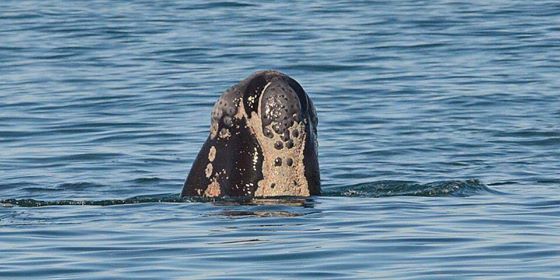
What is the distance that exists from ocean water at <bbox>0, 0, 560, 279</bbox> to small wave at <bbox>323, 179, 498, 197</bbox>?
0.03m

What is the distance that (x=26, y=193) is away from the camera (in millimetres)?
15945

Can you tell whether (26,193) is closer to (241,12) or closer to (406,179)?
(406,179)

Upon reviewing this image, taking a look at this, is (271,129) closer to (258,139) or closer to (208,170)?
(258,139)

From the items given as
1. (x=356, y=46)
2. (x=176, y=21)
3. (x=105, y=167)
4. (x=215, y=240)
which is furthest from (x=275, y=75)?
(x=176, y=21)

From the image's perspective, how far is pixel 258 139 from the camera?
1252 cm

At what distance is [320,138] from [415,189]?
4.38 m

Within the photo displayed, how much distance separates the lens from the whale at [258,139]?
489 inches

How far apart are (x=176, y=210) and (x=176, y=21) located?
18.3 m

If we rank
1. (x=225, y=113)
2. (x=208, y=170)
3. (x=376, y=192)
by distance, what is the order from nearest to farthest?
(x=225, y=113), (x=208, y=170), (x=376, y=192)

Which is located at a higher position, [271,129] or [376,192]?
[271,129]

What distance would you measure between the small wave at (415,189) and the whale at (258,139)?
6.15ft

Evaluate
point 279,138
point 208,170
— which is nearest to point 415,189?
point 279,138

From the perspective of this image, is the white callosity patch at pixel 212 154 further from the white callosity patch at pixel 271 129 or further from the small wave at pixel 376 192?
the small wave at pixel 376 192

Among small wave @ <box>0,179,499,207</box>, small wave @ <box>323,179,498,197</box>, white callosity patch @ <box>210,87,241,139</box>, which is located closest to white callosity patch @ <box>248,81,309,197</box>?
white callosity patch @ <box>210,87,241,139</box>
